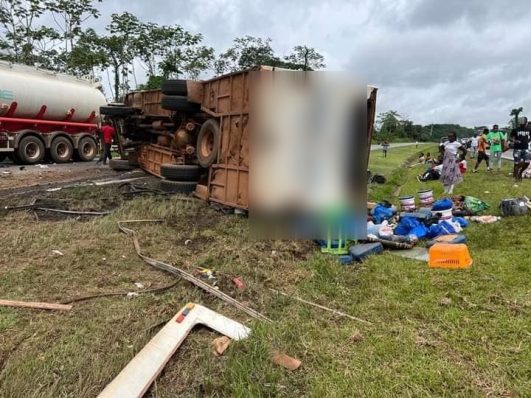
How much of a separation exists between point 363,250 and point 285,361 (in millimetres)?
2606

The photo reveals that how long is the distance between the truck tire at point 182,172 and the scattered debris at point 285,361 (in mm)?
5557

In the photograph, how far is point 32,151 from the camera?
535 inches

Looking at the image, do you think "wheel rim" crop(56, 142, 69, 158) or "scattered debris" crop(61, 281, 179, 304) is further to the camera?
"wheel rim" crop(56, 142, 69, 158)

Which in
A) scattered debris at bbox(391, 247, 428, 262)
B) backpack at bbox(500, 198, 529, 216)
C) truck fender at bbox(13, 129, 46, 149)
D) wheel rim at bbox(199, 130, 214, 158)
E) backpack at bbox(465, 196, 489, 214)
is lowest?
scattered debris at bbox(391, 247, 428, 262)

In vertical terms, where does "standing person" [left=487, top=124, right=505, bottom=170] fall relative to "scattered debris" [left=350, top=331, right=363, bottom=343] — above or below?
above

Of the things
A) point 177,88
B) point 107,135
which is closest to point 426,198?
point 177,88

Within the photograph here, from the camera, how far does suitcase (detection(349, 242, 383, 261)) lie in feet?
16.8

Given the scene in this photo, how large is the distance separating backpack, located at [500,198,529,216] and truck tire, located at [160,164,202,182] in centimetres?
514

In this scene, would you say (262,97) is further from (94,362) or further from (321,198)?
(94,362)

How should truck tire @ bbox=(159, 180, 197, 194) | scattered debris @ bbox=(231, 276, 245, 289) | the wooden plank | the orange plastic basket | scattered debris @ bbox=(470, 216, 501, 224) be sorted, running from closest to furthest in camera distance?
the wooden plank < scattered debris @ bbox=(231, 276, 245, 289) < the orange plastic basket < scattered debris @ bbox=(470, 216, 501, 224) < truck tire @ bbox=(159, 180, 197, 194)

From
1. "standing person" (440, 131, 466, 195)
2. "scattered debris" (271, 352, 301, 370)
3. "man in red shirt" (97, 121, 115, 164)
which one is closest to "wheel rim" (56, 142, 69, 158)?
"man in red shirt" (97, 121, 115, 164)

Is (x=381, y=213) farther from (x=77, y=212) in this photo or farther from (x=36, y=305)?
(x=36, y=305)

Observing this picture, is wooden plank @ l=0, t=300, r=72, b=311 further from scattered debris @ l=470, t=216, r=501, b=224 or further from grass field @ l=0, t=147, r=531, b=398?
scattered debris @ l=470, t=216, r=501, b=224

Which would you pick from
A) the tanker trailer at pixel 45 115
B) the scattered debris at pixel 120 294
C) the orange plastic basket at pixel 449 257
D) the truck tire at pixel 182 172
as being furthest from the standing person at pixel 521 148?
the tanker trailer at pixel 45 115
